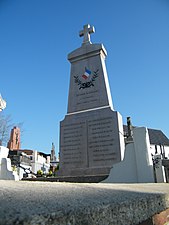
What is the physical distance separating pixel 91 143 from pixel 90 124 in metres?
0.77

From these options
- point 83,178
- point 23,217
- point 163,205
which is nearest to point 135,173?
point 83,178

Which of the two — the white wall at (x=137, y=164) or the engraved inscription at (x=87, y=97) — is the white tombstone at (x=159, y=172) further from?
the engraved inscription at (x=87, y=97)

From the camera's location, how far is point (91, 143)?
281 inches

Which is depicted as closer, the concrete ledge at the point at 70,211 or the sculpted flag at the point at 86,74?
the concrete ledge at the point at 70,211

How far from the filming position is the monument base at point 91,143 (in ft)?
22.1

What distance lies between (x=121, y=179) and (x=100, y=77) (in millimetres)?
4832

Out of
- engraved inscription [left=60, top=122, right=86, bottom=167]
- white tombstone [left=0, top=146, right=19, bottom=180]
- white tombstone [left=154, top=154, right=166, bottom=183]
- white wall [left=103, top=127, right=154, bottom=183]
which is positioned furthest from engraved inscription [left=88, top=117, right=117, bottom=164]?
white tombstone [left=0, top=146, right=19, bottom=180]

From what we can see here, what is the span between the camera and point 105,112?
24.2 feet

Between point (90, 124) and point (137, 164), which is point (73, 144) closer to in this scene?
point (90, 124)

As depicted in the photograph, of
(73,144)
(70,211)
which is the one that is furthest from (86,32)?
(70,211)

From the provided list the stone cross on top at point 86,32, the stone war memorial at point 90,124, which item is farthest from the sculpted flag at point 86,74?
the stone cross on top at point 86,32

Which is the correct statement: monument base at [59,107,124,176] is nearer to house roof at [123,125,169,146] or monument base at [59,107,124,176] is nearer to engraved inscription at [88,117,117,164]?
engraved inscription at [88,117,117,164]

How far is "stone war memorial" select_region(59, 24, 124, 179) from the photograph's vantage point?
683cm

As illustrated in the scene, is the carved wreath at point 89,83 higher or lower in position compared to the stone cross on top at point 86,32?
lower
